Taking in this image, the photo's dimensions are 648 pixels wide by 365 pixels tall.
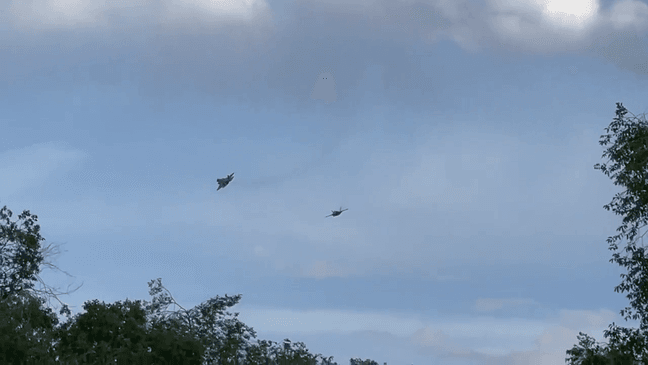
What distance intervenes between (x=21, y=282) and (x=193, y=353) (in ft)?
31.7

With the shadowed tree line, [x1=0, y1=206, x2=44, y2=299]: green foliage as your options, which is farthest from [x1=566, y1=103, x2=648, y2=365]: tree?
[x1=0, y1=206, x2=44, y2=299]: green foliage

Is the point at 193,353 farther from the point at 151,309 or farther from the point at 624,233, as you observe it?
the point at 624,233

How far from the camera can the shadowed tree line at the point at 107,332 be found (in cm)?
2989

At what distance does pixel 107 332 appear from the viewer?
3228 centimetres

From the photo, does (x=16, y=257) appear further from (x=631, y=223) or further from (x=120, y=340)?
(x=631, y=223)

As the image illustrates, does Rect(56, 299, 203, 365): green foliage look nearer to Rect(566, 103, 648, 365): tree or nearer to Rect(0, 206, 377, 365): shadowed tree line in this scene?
Rect(0, 206, 377, 365): shadowed tree line

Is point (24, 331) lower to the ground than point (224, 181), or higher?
lower

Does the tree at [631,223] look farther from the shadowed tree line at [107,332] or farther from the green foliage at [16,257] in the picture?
the green foliage at [16,257]

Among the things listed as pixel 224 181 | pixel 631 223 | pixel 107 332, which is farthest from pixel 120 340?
pixel 631 223

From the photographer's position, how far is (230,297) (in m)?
37.0

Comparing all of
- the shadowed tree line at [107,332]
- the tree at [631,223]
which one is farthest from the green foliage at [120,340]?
the tree at [631,223]

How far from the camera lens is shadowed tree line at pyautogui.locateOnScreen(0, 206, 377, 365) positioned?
1177 inches

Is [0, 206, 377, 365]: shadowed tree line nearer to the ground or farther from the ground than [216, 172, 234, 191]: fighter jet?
nearer to the ground

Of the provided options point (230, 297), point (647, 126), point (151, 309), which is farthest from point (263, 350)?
point (647, 126)
